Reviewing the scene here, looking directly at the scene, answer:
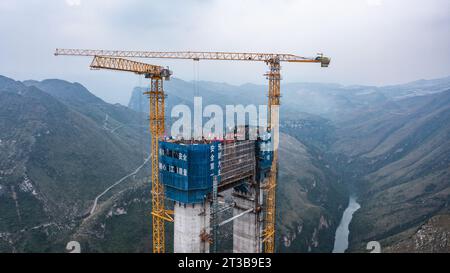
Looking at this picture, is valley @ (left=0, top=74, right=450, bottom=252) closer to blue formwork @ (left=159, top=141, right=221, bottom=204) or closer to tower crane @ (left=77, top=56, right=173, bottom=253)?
tower crane @ (left=77, top=56, right=173, bottom=253)

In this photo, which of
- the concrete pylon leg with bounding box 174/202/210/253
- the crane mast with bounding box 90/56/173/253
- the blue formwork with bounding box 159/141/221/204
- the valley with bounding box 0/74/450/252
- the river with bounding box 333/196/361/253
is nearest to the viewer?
the blue formwork with bounding box 159/141/221/204

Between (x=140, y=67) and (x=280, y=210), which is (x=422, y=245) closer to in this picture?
(x=280, y=210)

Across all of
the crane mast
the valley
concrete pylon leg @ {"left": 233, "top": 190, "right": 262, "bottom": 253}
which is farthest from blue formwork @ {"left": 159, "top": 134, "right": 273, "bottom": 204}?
the valley

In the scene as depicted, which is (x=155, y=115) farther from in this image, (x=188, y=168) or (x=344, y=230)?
(x=344, y=230)

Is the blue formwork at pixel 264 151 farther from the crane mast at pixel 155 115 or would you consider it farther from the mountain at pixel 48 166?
the mountain at pixel 48 166

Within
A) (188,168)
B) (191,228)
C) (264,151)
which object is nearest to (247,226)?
(264,151)
